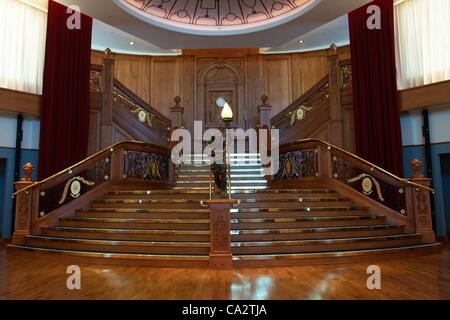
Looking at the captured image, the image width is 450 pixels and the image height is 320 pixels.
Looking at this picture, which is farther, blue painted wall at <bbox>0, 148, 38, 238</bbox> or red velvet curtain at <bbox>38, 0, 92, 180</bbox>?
red velvet curtain at <bbox>38, 0, 92, 180</bbox>

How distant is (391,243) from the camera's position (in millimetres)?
5430

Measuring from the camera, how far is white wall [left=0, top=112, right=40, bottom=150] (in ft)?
25.4

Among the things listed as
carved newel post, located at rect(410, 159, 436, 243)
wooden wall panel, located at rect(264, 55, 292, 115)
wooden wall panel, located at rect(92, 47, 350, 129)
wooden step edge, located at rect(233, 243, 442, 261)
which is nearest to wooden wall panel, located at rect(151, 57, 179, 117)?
wooden wall panel, located at rect(92, 47, 350, 129)

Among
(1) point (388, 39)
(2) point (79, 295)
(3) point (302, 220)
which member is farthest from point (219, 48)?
(2) point (79, 295)

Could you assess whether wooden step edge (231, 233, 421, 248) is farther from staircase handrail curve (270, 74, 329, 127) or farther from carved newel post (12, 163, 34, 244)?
staircase handrail curve (270, 74, 329, 127)

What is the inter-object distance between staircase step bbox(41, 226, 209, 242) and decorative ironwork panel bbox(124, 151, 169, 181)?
2065 mm

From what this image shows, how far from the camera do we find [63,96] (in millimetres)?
8047

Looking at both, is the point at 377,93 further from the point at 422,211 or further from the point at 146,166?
the point at 146,166

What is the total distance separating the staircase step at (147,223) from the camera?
546 cm

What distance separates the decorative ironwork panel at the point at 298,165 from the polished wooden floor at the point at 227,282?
9.71 feet

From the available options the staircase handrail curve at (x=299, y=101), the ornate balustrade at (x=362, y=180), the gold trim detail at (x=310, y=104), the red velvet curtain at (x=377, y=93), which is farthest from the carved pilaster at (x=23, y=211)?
the red velvet curtain at (x=377, y=93)

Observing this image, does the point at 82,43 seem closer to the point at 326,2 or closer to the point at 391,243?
the point at 326,2

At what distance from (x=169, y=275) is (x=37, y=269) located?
167 centimetres

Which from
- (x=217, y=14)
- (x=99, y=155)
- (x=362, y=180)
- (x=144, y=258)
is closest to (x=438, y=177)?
(x=362, y=180)
